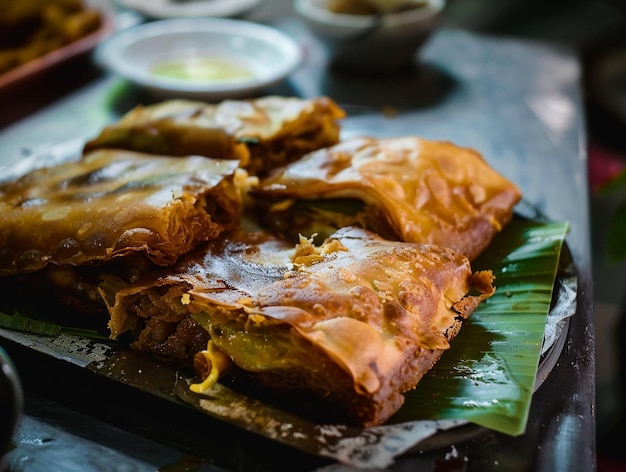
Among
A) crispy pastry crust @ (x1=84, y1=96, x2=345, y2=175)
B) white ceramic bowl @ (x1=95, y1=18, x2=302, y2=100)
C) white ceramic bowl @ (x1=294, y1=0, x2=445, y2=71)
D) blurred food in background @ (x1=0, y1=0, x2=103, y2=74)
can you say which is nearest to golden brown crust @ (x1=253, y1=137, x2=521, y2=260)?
crispy pastry crust @ (x1=84, y1=96, x2=345, y2=175)

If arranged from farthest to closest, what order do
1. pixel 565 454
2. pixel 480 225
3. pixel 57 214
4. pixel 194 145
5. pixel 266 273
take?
pixel 194 145
pixel 480 225
pixel 57 214
pixel 266 273
pixel 565 454

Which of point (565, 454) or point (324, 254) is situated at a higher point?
point (324, 254)

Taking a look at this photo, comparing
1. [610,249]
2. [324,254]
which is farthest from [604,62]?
[324,254]

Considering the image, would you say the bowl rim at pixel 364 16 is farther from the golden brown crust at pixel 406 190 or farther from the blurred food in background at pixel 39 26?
the golden brown crust at pixel 406 190

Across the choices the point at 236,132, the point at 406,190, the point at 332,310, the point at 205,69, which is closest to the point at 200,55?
the point at 205,69

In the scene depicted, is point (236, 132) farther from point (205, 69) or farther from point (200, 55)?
point (200, 55)

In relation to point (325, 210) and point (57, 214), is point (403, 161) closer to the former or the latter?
point (325, 210)

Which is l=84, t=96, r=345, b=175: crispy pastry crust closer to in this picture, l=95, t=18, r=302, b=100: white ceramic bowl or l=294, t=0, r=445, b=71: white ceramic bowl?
l=95, t=18, r=302, b=100: white ceramic bowl
